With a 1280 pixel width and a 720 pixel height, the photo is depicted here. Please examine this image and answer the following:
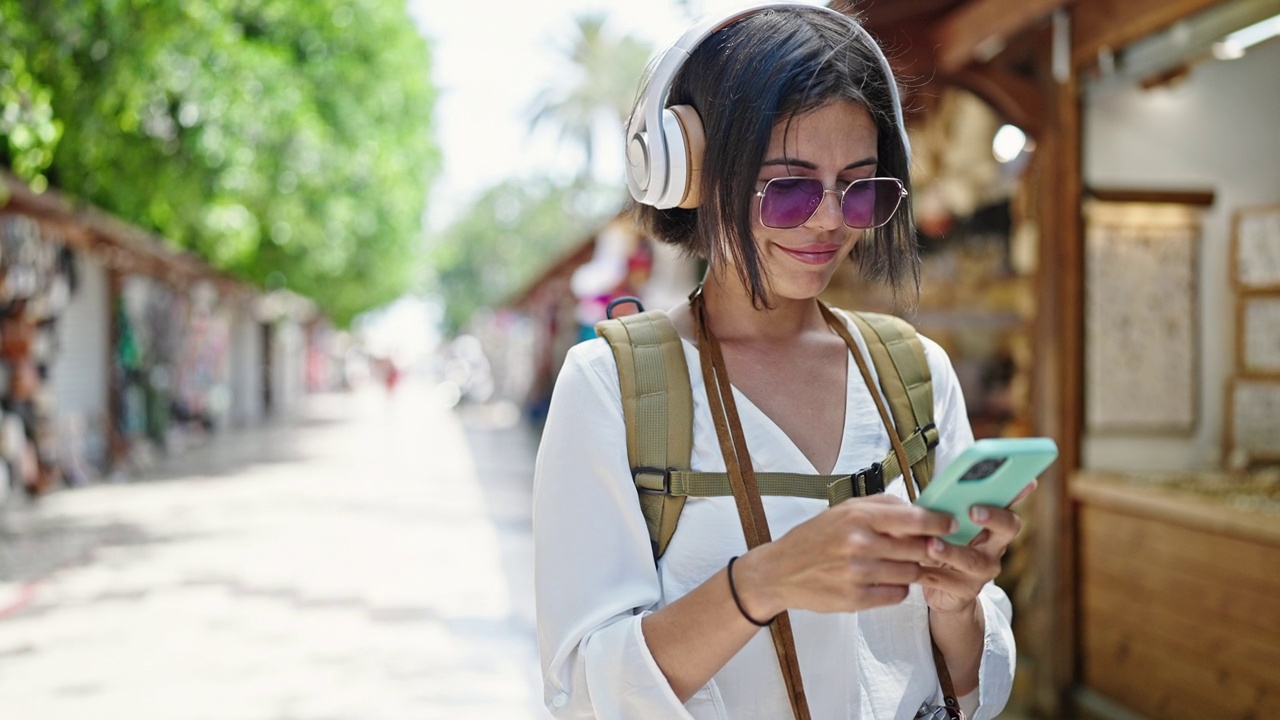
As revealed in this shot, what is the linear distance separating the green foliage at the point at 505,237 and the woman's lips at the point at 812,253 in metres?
52.1

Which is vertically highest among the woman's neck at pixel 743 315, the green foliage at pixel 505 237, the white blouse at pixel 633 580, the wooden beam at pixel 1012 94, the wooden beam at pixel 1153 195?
the green foliage at pixel 505 237

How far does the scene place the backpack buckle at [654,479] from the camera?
1496 mm

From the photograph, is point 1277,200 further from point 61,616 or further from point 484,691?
point 61,616

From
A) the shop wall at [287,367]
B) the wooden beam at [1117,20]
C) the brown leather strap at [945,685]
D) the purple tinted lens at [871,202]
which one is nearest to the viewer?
the purple tinted lens at [871,202]

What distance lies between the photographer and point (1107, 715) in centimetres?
511

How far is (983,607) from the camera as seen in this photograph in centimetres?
171

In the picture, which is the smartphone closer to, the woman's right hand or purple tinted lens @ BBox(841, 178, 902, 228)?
the woman's right hand

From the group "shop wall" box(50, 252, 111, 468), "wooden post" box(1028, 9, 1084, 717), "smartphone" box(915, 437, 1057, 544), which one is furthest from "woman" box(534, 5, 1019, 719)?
"shop wall" box(50, 252, 111, 468)

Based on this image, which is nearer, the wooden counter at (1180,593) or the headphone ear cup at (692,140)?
the headphone ear cup at (692,140)

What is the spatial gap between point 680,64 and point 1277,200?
4.57m

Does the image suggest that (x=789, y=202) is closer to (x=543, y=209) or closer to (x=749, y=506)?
(x=749, y=506)

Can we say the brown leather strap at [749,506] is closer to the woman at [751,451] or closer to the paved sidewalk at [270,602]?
the woman at [751,451]

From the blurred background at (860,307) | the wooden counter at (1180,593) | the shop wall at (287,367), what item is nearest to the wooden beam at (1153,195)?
the blurred background at (860,307)

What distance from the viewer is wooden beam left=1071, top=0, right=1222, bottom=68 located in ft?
14.6
